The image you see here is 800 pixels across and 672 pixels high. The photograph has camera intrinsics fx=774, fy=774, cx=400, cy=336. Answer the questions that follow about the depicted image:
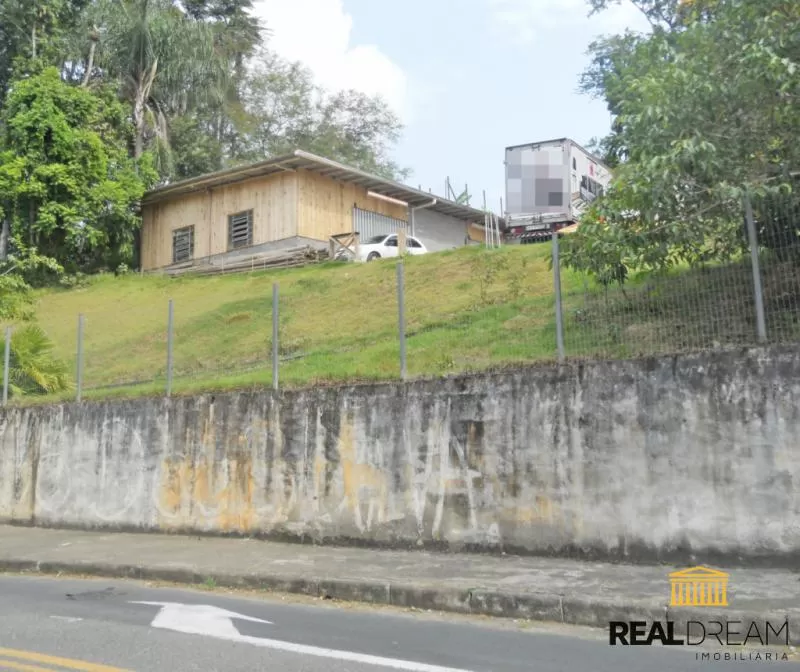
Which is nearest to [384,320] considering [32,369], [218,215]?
[32,369]

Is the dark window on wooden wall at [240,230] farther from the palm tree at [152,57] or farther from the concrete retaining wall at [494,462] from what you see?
the concrete retaining wall at [494,462]

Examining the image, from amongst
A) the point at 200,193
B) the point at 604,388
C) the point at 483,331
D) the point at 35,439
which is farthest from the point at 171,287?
the point at 604,388

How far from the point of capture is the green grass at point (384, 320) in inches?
339

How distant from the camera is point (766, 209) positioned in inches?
329

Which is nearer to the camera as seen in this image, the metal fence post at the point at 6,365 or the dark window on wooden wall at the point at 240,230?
the metal fence post at the point at 6,365

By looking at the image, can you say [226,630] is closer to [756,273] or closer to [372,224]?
[756,273]

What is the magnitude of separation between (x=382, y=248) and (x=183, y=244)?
342 inches

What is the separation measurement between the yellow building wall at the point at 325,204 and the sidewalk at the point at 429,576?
1621 cm

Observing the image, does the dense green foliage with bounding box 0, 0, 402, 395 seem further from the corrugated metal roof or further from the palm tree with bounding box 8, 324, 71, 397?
the palm tree with bounding box 8, 324, 71, 397

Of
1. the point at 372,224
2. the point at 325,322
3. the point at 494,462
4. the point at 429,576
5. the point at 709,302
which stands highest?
the point at 372,224

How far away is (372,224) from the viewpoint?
1100 inches

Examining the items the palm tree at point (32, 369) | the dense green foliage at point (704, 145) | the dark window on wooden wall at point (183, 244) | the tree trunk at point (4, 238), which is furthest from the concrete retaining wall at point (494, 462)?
the tree trunk at point (4, 238)

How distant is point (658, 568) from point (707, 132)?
4.69 metres

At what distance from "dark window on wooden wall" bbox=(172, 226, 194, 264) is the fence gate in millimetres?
6204
